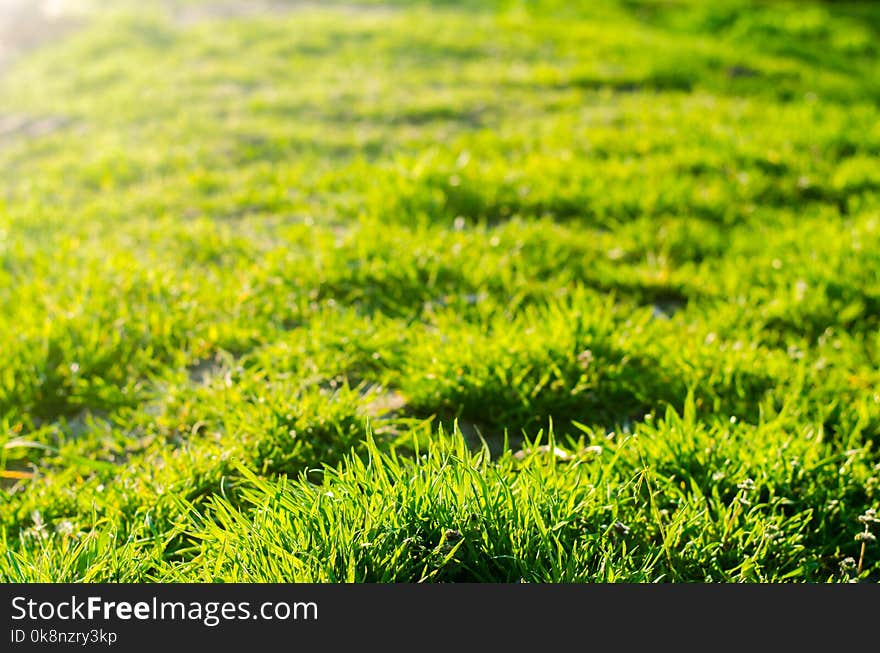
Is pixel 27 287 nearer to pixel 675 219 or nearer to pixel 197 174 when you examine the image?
pixel 197 174

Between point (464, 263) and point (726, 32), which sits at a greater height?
point (726, 32)

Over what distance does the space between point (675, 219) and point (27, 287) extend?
4.41 meters

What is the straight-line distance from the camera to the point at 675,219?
5.85 m

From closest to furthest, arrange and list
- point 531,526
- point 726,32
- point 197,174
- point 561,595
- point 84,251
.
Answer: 1. point 561,595
2. point 531,526
3. point 84,251
4. point 197,174
5. point 726,32

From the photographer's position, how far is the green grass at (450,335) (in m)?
2.80

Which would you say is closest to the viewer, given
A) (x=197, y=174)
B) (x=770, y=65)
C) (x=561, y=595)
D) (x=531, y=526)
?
(x=561, y=595)

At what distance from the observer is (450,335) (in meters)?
4.18

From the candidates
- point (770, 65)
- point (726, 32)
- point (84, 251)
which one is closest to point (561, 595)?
point (84, 251)

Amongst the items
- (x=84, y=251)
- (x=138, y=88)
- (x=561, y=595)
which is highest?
(x=138, y=88)

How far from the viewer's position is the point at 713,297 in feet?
16.0

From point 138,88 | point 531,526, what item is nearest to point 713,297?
point 531,526

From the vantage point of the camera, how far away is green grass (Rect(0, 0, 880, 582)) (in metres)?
2.80

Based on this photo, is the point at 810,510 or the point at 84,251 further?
the point at 84,251

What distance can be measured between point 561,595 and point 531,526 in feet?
0.98
